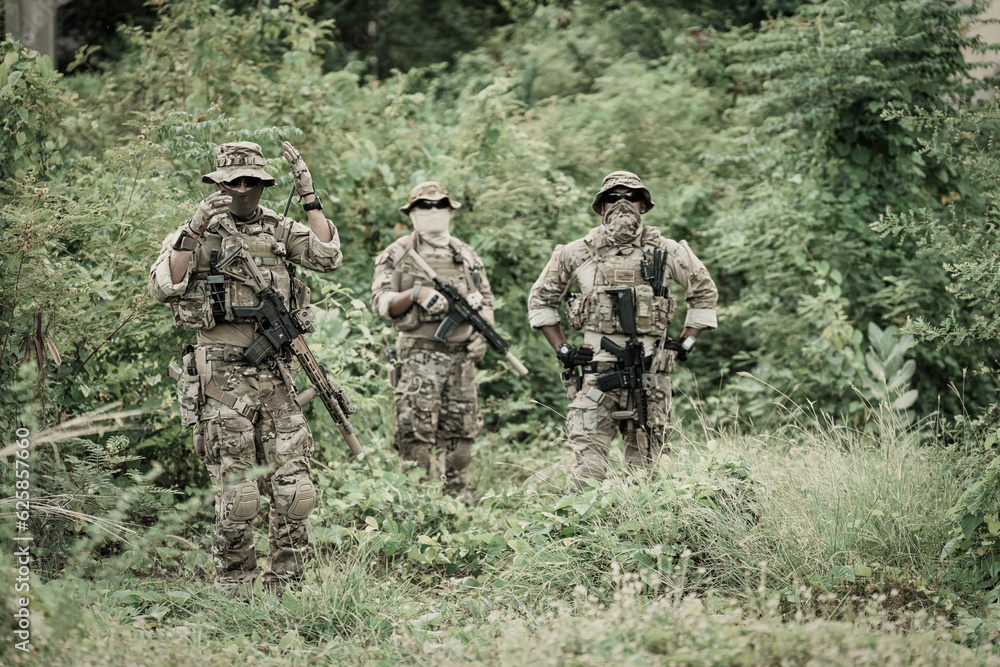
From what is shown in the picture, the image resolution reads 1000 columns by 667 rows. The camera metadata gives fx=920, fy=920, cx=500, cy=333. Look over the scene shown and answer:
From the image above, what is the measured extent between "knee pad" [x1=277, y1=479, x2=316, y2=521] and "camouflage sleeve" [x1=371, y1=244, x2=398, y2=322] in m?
1.97

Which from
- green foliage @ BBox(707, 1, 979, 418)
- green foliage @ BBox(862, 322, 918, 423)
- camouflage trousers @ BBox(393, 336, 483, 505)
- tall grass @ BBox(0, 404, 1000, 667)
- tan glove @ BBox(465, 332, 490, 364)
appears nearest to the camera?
tall grass @ BBox(0, 404, 1000, 667)

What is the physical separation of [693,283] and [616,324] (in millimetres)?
606

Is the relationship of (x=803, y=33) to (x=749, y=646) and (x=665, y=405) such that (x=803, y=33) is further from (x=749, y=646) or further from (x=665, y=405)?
(x=749, y=646)

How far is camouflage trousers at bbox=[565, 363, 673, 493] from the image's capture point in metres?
5.42

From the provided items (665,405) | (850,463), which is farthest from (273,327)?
(850,463)

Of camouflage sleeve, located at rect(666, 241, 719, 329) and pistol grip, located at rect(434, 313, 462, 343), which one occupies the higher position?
camouflage sleeve, located at rect(666, 241, 719, 329)

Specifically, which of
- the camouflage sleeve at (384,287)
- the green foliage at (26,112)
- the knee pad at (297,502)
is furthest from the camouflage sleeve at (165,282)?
the camouflage sleeve at (384,287)

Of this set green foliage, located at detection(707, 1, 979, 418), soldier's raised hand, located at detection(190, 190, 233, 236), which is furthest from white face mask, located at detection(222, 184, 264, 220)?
green foliage, located at detection(707, 1, 979, 418)

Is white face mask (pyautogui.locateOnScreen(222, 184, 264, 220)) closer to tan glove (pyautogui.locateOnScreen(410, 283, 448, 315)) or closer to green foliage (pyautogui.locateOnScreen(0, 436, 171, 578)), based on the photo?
green foliage (pyautogui.locateOnScreen(0, 436, 171, 578))

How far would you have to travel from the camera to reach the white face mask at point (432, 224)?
6.48 metres

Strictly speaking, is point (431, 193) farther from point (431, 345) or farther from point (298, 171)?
point (298, 171)

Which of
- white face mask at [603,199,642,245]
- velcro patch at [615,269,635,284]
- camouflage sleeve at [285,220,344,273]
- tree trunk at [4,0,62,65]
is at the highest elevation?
tree trunk at [4,0,62,65]

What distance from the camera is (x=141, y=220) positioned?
5.70 metres

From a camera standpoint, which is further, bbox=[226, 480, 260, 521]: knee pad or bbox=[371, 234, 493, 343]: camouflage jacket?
bbox=[371, 234, 493, 343]: camouflage jacket
